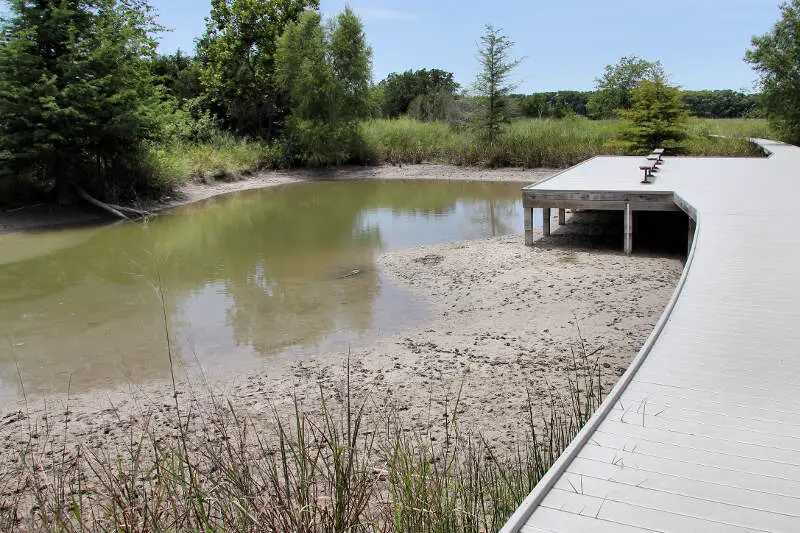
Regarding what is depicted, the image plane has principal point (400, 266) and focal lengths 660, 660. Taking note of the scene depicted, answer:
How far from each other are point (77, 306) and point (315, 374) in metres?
4.25

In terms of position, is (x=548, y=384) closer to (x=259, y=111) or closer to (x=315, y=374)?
(x=315, y=374)

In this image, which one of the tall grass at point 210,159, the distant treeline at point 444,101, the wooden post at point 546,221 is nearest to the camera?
the wooden post at point 546,221

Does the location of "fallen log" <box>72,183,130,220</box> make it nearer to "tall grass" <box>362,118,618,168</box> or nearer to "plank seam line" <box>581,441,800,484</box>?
A: "tall grass" <box>362,118,618,168</box>

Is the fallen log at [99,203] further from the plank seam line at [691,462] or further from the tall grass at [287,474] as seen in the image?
the plank seam line at [691,462]

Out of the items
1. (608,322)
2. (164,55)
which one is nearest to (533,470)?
(608,322)

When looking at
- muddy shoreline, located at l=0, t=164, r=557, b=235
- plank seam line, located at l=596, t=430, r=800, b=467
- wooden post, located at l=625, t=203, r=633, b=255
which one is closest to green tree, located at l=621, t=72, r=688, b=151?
muddy shoreline, located at l=0, t=164, r=557, b=235

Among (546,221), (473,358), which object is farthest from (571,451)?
(546,221)

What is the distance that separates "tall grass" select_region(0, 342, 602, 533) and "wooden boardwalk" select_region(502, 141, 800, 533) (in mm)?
254

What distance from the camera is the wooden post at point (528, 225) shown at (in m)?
9.62

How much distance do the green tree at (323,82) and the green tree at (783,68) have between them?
1195 cm

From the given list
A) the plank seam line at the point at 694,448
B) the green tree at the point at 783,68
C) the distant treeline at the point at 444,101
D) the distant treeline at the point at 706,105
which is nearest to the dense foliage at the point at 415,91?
the distant treeline at the point at 444,101

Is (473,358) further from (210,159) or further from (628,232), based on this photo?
(210,159)

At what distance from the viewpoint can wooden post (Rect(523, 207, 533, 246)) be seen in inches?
379

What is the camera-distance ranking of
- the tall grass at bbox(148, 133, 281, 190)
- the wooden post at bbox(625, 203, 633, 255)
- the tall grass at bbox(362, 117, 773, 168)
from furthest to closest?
the tall grass at bbox(362, 117, 773, 168) → the tall grass at bbox(148, 133, 281, 190) → the wooden post at bbox(625, 203, 633, 255)
